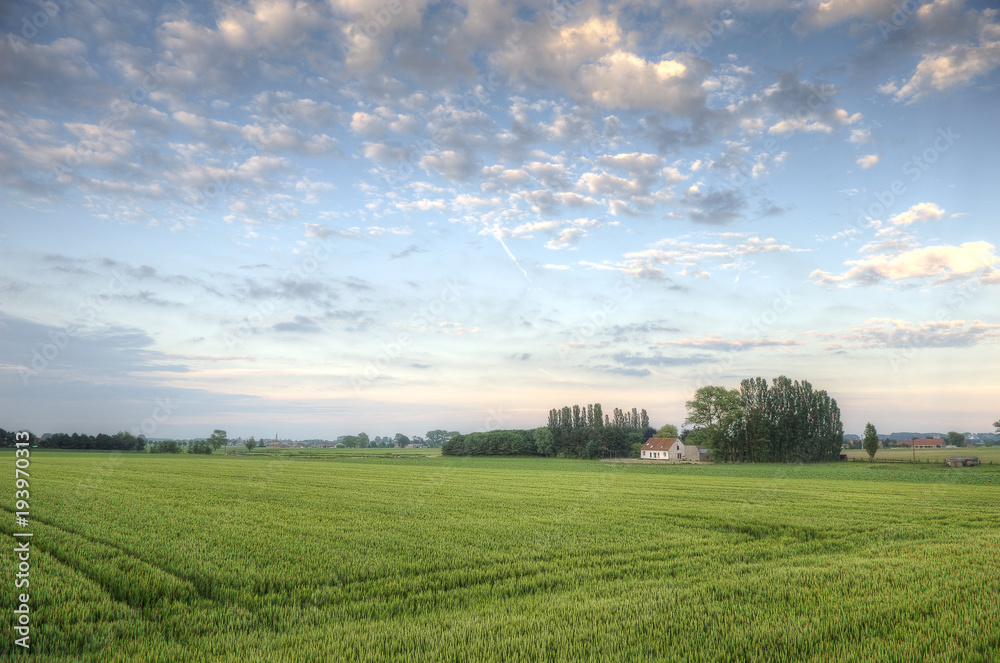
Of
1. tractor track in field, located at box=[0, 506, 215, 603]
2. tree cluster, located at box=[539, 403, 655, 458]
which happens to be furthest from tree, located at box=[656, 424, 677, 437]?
tractor track in field, located at box=[0, 506, 215, 603]

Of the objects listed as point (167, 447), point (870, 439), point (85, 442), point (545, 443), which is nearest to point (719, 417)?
point (870, 439)

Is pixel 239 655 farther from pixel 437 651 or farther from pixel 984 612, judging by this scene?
pixel 984 612

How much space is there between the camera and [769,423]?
95.5 m

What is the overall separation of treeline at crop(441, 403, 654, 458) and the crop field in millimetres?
102072

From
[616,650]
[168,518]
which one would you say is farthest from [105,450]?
[616,650]

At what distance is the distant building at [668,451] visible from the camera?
111312 millimetres

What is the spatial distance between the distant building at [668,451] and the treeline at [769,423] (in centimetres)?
1380

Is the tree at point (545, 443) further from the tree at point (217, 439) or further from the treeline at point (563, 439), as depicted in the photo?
the tree at point (217, 439)

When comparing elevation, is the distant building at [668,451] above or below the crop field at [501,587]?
below

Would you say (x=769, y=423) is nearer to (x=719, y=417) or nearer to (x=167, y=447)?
(x=719, y=417)

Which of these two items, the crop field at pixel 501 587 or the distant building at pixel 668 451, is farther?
the distant building at pixel 668 451

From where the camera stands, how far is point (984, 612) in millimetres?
8109

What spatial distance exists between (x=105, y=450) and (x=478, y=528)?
144 m

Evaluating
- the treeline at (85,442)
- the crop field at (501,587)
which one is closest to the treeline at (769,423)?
the crop field at (501,587)
